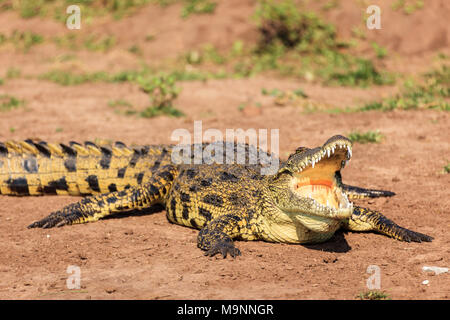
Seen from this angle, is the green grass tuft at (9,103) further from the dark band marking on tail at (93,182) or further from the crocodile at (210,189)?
the dark band marking on tail at (93,182)

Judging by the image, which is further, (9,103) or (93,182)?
(9,103)

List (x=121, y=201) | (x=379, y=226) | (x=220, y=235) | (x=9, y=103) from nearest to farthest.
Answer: (x=220, y=235)
(x=379, y=226)
(x=121, y=201)
(x=9, y=103)

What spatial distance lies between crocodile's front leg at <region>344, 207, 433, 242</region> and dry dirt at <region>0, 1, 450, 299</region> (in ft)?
0.26

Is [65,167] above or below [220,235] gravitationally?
above

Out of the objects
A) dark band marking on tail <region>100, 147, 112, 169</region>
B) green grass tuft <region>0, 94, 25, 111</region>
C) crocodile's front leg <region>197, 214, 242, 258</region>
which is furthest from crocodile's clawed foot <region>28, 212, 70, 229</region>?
green grass tuft <region>0, 94, 25, 111</region>

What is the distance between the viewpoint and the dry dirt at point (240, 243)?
4219 millimetres

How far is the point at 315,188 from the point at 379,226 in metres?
0.80

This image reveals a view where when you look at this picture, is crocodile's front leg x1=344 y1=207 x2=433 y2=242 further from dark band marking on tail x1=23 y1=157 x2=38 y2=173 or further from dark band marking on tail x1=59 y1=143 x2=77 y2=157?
dark band marking on tail x1=23 y1=157 x2=38 y2=173

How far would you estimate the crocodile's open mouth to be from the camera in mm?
4453

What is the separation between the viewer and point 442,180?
6500 mm

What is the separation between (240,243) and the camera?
521 cm

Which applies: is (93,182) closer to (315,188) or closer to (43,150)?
(43,150)

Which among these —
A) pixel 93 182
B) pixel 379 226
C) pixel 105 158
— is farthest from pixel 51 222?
pixel 379 226

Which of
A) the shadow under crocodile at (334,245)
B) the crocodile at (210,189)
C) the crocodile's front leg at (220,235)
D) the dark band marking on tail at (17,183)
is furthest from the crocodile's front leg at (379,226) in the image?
the dark band marking on tail at (17,183)
